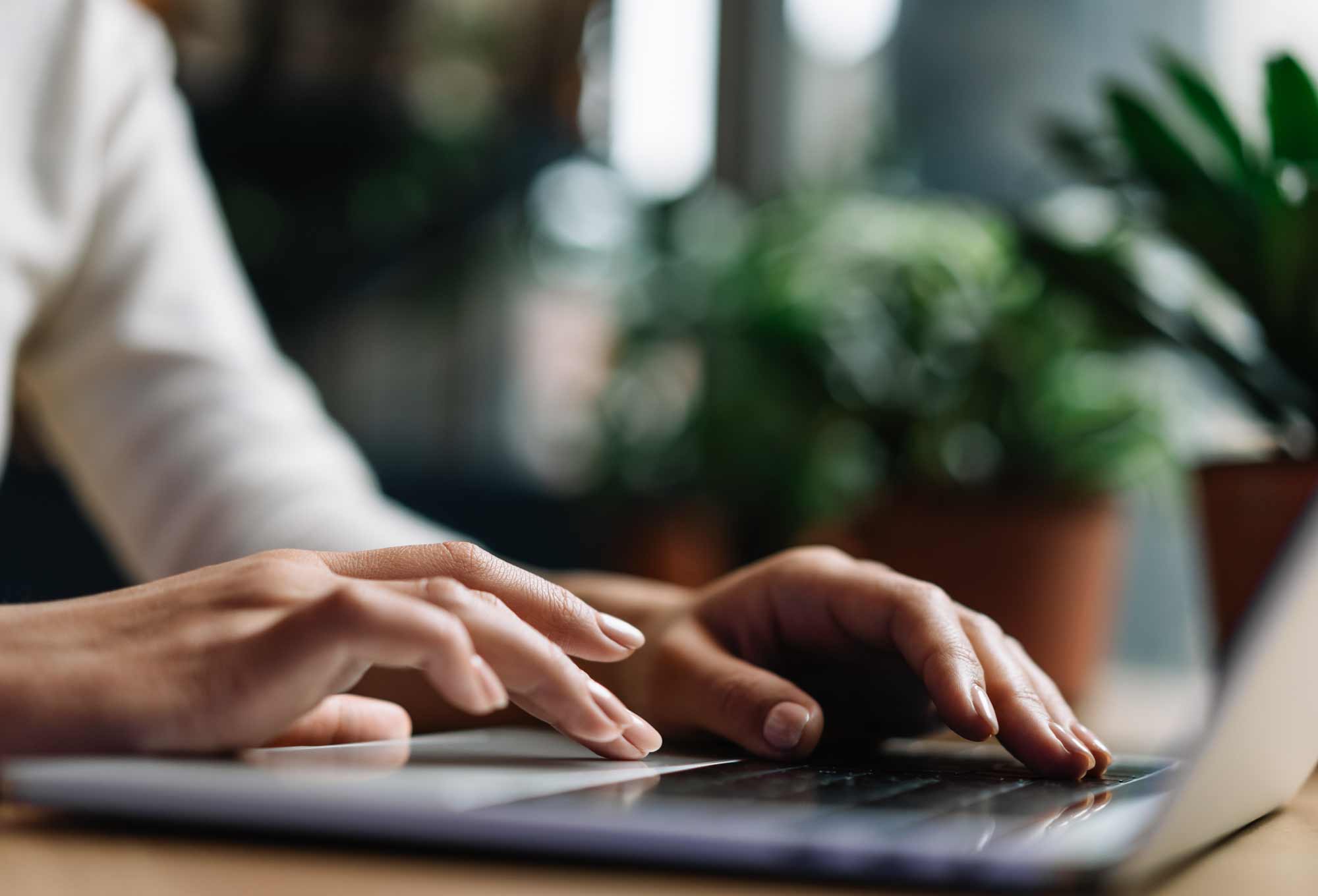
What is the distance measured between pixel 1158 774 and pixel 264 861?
31cm

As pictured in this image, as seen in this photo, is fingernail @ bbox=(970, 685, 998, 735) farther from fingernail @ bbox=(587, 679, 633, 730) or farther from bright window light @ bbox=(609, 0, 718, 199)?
bright window light @ bbox=(609, 0, 718, 199)

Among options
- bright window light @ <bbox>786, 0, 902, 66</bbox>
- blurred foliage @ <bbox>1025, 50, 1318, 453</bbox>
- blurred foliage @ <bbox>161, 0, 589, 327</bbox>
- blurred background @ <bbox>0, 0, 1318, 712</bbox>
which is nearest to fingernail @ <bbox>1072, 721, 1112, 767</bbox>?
blurred background @ <bbox>0, 0, 1318, 712</bbox>

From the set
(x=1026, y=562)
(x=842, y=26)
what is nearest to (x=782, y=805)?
(x=1026, y=562)

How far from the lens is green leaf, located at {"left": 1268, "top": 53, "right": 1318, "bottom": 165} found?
28.7 inches

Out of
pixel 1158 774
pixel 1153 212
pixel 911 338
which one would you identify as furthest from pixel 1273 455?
pixel 1158 774

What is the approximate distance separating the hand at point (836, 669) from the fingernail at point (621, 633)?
0.08 metres

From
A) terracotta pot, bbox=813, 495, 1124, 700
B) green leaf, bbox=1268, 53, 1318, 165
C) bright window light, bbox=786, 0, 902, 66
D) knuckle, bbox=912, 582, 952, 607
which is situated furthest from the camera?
bright window light, bbox=786, 0, 902, 66

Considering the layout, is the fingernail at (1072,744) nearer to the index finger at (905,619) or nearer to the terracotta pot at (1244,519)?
the index finger at (905,619)

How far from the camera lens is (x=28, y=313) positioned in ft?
2.60

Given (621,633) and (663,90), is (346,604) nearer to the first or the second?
(621,633)

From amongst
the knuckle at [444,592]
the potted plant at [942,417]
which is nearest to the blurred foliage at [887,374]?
the potted plant at [942,417]

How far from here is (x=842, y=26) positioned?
1.81 meters

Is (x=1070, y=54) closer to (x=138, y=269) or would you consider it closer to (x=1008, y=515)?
(x=1008, y=515)

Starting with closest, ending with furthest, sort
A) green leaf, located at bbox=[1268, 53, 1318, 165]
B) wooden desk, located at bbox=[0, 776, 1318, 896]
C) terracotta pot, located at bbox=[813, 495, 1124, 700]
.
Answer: wooden desk, located at bbox=[0, 776, 1318, 896]
green leaf, located at bbox=[1268, 53, 1318, 165]
terracotta pot, located at bbox=[813, 495, 1124, 700]
